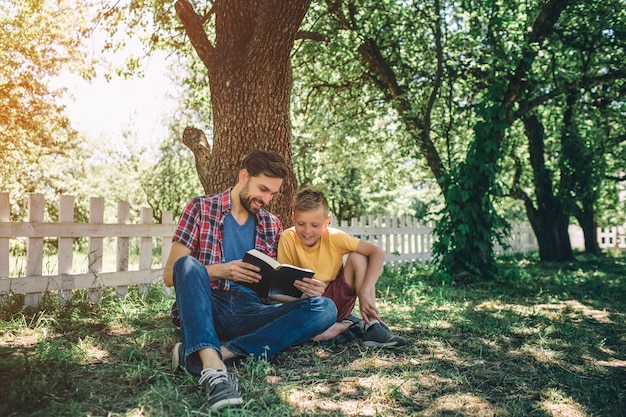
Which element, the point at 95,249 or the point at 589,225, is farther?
the point at 589,225

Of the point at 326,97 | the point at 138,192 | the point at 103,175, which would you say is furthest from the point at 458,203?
the point at 103,175

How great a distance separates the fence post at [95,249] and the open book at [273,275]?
286 centimetres

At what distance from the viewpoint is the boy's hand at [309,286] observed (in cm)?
327

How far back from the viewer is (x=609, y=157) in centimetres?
1606

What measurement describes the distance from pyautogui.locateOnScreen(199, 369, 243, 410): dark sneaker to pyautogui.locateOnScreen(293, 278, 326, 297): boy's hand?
0.86 m

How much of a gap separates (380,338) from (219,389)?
64.6 inches

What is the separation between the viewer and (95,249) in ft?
18.0

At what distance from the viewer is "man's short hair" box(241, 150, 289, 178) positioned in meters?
3.38

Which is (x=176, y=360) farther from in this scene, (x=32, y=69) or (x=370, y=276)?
(x=32, y=69)

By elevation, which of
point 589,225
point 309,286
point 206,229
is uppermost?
point 589,225

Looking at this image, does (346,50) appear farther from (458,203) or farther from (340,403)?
(340,403)

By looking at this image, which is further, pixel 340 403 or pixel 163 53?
pixel 163 53

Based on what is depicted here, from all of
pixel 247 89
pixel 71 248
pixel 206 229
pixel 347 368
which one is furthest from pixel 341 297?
pixel 71 248

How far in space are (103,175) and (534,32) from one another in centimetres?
1802
